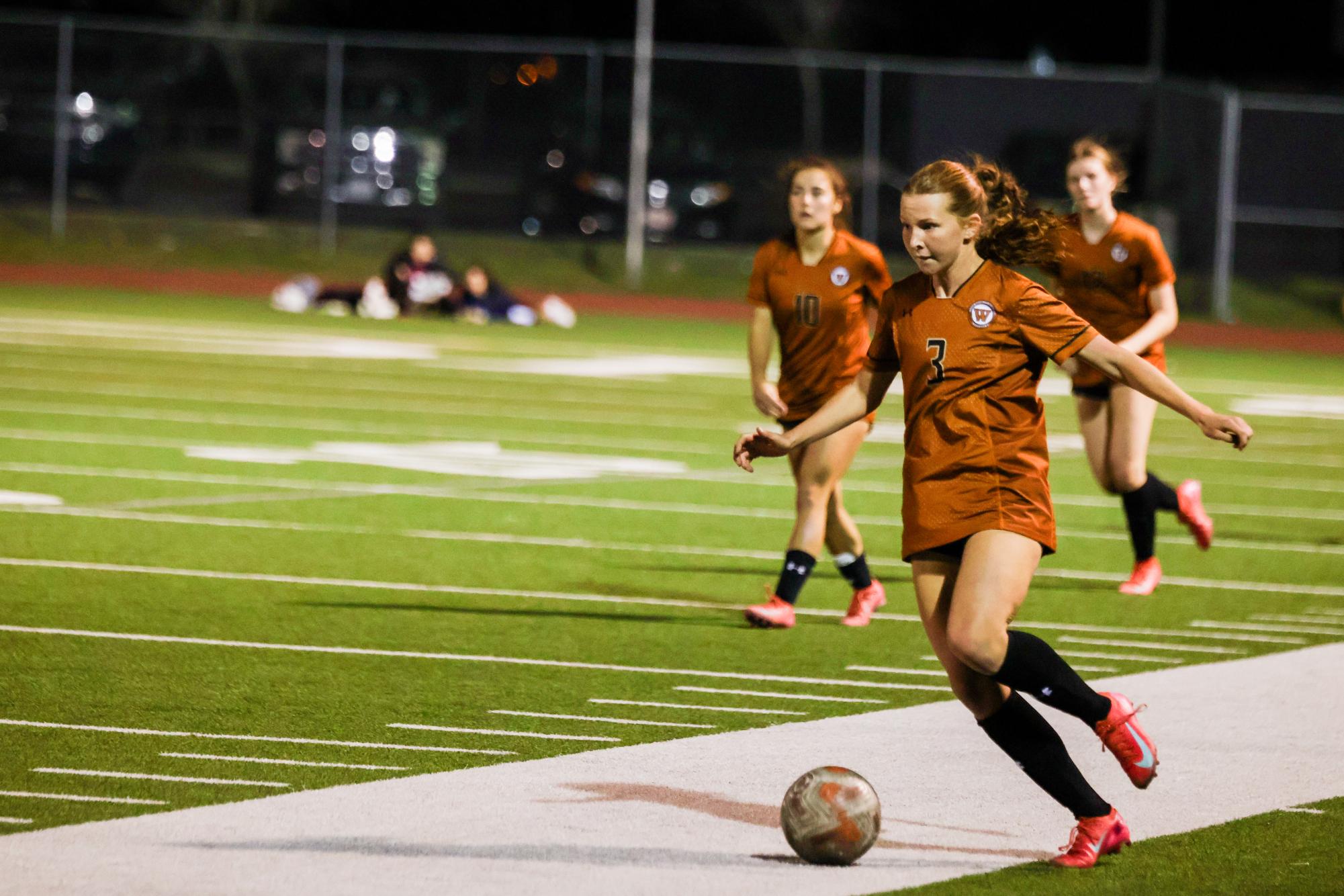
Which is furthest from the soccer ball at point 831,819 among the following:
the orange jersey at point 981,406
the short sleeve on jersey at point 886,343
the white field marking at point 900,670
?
the white field marking at point 900,670

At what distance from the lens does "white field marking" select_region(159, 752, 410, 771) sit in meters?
6.50

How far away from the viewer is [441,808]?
600 centimetres

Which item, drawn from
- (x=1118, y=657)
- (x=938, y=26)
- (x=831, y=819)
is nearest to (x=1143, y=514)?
(x=1118, y=657)

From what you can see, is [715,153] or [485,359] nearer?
[485,359]

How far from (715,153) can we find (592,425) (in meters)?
18.5

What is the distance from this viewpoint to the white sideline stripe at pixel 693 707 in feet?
24.7

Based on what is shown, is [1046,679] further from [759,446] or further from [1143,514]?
[1143,514]

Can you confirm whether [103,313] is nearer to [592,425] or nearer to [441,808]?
[592,425]

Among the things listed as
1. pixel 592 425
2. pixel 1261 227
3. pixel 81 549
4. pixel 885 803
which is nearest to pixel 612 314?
pixel 1261 227

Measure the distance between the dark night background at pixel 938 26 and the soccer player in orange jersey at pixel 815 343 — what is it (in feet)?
143

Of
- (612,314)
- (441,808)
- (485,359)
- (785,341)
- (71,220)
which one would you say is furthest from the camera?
(71,220)

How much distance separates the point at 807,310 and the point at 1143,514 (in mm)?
2310

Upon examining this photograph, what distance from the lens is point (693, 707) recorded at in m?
7.62

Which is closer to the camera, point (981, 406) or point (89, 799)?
point (981, 406)
